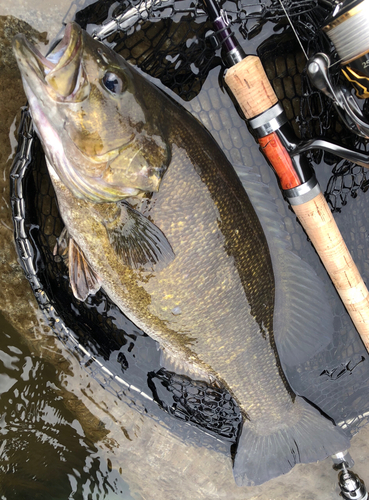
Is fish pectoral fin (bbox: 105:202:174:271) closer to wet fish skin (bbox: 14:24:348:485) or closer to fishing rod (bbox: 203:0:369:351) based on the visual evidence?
wet fish skin (bbox: 14:24:348:485)

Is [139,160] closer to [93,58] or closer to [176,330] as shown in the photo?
[93,58]

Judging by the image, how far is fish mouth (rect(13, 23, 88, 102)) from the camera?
4.40ft

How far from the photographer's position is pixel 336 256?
1814mm

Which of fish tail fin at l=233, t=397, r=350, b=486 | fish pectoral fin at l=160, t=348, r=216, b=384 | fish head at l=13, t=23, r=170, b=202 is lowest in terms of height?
fish tail fin at l=233, t=397, r=350, b=486

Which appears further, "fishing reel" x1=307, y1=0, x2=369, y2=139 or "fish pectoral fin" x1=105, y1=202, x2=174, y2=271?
"fish pectoral fin" x1=105, y1=202, x2=174, y2=271

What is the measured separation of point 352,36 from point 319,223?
2.56 feet

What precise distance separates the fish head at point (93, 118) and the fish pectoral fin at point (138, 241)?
109mm

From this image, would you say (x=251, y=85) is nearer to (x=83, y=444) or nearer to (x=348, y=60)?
(x=348, y=60)

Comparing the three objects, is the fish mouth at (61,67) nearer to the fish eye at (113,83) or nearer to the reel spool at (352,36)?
the fish eye at (113,83)

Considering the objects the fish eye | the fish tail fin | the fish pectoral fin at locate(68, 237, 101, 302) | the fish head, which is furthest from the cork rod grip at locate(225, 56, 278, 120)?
the fish tail fin

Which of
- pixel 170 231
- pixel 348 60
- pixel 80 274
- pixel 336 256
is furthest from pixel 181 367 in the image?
pixel 348 60

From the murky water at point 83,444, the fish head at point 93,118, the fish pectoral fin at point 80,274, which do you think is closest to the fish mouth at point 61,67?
the fish head at point 93,118

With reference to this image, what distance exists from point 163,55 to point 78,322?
154cm

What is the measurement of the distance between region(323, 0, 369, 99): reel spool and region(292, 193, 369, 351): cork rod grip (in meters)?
0.54
